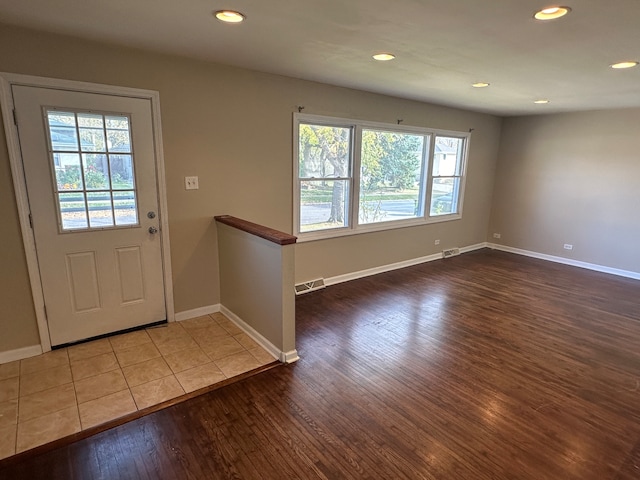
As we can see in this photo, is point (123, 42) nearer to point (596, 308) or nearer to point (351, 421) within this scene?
point (351, 421)

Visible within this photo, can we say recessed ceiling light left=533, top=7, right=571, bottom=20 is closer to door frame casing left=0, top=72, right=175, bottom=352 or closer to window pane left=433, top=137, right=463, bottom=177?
door frame casing left=0, top=72, right=175, bottom=352

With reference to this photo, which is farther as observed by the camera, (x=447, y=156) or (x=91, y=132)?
(x=447, y=156)

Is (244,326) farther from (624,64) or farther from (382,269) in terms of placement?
(624,64)

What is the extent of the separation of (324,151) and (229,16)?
2.23 metres

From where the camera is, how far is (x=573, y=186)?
18.3ft

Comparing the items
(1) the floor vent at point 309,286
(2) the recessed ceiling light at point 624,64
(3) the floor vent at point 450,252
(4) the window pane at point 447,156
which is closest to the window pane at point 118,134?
(1) the floor vent at point 309,286

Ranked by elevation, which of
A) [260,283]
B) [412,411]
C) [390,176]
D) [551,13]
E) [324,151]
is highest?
[551,13]

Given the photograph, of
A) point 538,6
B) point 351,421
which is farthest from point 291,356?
point 538,6

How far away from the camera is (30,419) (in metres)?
2.09

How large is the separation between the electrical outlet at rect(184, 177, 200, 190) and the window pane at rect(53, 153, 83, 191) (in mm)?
800

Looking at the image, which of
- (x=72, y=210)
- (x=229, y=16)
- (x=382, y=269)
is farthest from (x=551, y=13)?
(x=382, y=269)

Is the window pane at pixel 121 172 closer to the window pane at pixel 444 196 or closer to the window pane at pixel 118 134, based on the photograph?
the window pane at pixel 118 134

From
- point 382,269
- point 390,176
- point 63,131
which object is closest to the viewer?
point 63,131

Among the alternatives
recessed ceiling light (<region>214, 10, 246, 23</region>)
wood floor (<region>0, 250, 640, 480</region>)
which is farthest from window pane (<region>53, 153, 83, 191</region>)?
wood floor (<region>0, 250, 640, 480</region>)
